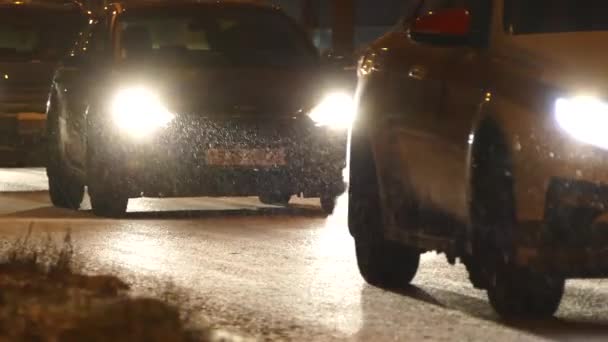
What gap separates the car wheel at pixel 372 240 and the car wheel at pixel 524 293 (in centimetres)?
150

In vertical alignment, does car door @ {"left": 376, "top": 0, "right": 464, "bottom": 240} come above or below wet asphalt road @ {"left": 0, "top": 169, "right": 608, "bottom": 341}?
above

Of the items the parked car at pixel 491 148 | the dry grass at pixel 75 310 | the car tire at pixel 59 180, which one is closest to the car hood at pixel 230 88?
the car tire at pixel 59 180

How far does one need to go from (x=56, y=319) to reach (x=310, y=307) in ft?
5.71

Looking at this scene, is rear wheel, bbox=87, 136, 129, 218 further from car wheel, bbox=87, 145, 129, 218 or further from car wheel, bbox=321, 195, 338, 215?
Result: car wheel, bbox=321, 195, 338, 215

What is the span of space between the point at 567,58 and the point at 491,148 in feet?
1.63

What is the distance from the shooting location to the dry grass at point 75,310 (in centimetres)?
814

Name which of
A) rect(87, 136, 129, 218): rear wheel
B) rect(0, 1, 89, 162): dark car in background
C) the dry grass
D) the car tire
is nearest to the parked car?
the dry grass

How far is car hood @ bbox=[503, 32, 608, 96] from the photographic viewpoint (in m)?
8.98

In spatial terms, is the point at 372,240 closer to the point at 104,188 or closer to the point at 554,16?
the point at 554,16

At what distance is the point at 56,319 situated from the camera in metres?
8.59

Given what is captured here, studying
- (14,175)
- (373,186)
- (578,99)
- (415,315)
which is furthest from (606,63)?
(14,175)

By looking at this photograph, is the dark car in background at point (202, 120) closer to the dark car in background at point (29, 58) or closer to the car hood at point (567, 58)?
the dark car in background at point (29, 58)

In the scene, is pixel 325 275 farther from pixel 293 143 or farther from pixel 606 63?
pixel 293 143

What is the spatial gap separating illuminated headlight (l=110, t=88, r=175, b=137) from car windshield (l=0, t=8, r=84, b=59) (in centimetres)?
682
